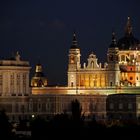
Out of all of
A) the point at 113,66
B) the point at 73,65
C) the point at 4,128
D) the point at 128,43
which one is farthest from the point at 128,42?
the point at 4,128

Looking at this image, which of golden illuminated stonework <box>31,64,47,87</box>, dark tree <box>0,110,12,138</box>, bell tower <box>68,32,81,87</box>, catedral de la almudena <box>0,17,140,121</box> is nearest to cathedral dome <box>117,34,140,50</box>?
catedral de la almudena <box>0,17,140,121</box>

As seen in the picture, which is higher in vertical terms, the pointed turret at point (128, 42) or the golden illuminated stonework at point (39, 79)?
the pointed turret at point (128, 42)

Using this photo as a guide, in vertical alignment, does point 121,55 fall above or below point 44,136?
above

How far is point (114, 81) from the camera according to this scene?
466ft

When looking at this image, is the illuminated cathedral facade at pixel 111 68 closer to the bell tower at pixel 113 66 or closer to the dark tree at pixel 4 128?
the bell tower at pixel 113 66

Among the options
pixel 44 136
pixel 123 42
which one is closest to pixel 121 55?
pixel 123 42

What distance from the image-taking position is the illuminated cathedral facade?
470 feet

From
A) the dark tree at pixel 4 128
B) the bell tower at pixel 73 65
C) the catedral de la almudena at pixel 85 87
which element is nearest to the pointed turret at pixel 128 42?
the catedral de la almudena at pixel 85 87

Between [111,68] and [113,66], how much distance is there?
0.28 metres

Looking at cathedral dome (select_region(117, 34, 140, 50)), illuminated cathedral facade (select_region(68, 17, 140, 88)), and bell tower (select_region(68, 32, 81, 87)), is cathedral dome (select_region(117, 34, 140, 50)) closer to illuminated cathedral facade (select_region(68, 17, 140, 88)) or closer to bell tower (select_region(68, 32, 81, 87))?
illuminated cathedral facade (select_region(68, 17, 140, 88))

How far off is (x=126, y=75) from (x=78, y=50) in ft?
18.1

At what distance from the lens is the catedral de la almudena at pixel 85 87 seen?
13712 centimetres

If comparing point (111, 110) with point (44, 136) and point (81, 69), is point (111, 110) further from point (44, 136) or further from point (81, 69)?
point (44, 136)

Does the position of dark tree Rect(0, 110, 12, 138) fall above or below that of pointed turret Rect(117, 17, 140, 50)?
below
